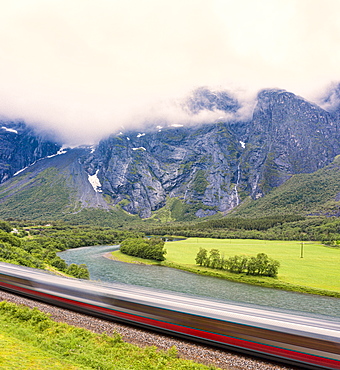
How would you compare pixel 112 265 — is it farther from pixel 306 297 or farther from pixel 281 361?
pixel 281 361

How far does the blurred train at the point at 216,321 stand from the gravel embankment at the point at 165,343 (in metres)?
0.37

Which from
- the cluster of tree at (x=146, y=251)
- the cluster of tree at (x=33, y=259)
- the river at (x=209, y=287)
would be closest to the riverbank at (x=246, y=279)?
the river at (x=209, y=287)

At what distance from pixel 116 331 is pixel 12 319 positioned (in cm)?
709

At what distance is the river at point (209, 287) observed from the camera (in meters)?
37.2

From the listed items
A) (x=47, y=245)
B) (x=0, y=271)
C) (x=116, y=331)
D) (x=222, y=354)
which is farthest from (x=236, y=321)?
(x=47, y=245)

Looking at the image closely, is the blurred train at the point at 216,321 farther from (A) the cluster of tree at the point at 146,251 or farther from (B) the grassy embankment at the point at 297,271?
(A) the cluster of tree at the point at 146,251

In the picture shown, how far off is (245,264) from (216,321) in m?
47.1

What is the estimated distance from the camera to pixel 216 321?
40.9 feet

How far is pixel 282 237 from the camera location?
12369cm

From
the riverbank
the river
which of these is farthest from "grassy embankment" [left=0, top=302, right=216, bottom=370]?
the riverbank

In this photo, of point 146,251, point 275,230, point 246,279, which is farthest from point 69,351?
point 275,230

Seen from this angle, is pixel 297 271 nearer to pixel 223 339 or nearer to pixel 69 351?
pixel 223 339

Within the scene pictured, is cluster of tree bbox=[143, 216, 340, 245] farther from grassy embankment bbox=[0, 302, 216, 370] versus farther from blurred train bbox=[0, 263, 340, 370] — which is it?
grassy embankment bbox=[0, 302, 216, 370]

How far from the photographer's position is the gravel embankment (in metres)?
10.4
